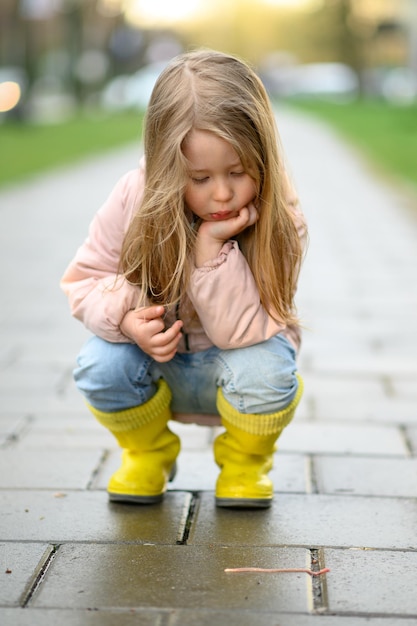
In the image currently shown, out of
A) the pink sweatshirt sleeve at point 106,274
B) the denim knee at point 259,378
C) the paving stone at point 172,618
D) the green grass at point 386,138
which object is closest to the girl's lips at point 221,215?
the pink sweatshirt sleeve at point 106,274

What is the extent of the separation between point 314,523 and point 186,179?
90 centimetres

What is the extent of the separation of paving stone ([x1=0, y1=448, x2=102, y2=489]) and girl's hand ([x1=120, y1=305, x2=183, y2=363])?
0.57 meters

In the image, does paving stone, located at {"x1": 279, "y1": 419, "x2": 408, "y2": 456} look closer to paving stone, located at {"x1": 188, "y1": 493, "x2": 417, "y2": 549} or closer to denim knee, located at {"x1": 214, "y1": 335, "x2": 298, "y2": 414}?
paving stone, located at {"x1": 188, "y1": 493, "x2": 417, "y2": 549}

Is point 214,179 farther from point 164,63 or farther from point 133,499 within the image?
point 164,63

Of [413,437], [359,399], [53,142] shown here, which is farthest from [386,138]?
[413,437]

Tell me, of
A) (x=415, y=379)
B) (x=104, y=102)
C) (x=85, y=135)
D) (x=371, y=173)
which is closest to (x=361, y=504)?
(x=415, y=379)

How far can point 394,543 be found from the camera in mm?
2469

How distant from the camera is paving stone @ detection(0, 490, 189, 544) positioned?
8.30 ft

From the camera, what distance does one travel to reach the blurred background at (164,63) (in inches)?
887

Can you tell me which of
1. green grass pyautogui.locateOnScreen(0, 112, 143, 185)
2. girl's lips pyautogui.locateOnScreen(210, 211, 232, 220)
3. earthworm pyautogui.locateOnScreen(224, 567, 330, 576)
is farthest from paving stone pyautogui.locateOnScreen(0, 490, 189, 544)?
green grass pyautogui.locateOnScreen(0, 112, 143, 185)

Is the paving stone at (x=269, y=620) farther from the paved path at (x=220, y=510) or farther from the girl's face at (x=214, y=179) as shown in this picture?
the girl's face at (x=214, y=179)

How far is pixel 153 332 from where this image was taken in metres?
2.54

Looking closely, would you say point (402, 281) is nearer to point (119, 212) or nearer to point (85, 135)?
point (119, 212)

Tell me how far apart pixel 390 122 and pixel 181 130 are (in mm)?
24246
